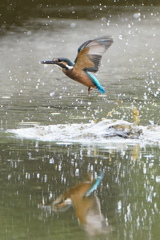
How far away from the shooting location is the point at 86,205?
4.98 metres

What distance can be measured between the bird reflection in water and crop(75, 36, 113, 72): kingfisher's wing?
3.35 feet

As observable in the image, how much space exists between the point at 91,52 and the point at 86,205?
169cm

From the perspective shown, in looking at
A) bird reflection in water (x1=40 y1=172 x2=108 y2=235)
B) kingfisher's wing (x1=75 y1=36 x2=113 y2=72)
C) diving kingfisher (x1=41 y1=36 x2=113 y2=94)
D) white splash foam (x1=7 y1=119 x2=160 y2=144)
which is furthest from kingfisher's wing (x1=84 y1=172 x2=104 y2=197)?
white splash foam (x1=7 y1=119 x2=160 y2=144)

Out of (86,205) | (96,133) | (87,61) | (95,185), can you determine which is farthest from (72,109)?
(86,205)

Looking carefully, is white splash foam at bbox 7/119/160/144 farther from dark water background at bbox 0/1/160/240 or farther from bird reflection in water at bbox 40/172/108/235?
bird reflection in water at bbox 40/172/108/235

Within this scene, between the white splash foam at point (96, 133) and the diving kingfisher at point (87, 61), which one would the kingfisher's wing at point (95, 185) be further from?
the white splash foam at point (96, 133)

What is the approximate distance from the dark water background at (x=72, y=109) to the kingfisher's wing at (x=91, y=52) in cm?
96

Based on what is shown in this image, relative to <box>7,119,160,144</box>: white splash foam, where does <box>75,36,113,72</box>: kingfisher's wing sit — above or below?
above

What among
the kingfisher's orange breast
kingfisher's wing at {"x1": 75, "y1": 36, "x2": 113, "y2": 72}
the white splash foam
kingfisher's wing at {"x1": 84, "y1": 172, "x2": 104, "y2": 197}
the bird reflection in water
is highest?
kingfisher's wing at {"x1": 75, "y1": 36, "x2": 113, "y2": 72}

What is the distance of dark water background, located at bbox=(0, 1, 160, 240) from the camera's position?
4.68 meters

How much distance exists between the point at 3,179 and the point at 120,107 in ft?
20.6

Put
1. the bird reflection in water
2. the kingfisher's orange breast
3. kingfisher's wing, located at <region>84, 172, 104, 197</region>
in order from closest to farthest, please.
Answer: the bird reflection in water → kingfisher's wing, located at <region>84, 172, 104, 197</region> → the kingfisher's orange breast

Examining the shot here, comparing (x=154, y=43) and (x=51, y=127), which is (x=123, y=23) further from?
(x=51, y=127)

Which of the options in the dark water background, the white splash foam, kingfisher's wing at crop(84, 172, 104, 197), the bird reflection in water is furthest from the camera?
the white splash foam
